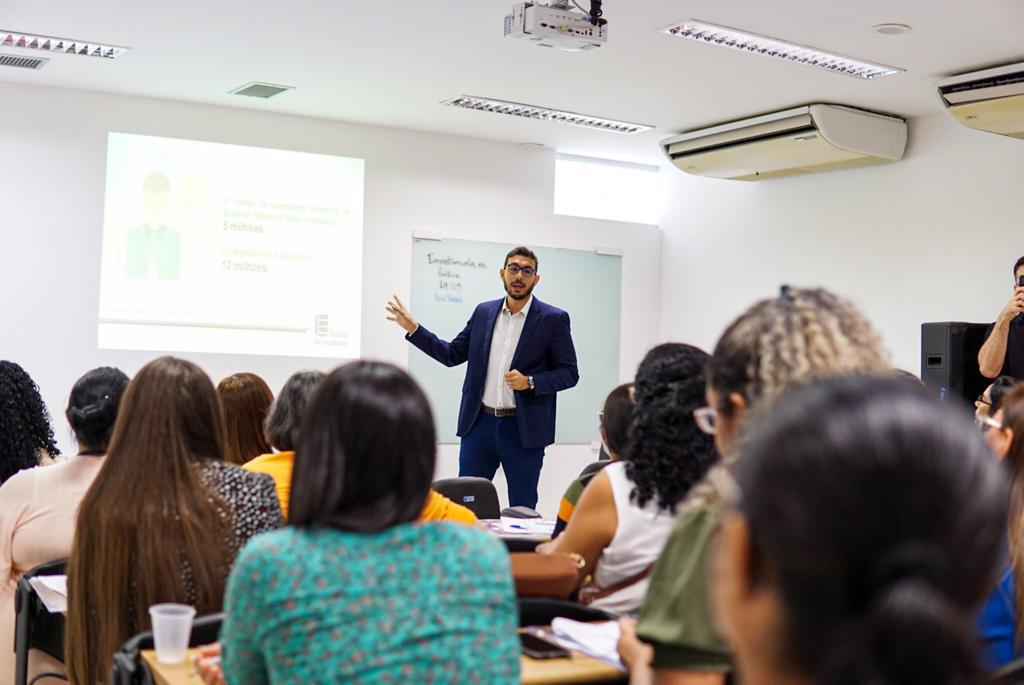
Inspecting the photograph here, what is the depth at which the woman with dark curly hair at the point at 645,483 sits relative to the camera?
227 cm

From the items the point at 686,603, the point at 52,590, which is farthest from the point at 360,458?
the point at 52,590

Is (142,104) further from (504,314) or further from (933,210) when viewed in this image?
(933,210)

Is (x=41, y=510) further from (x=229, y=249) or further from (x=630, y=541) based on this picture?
(x=229, y=249)

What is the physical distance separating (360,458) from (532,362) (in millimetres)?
4282

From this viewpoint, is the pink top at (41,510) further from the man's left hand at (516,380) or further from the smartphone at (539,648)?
the man's left hand at (516,380)

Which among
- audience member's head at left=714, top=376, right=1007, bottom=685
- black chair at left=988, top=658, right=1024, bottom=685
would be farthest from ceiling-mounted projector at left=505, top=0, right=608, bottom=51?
audience member's head at left=714, top=376, right=1007, bottom=685

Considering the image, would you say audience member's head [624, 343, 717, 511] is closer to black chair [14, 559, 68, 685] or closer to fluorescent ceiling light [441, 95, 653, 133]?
black chair [14, 559, 68, 685]

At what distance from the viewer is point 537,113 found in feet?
22.4

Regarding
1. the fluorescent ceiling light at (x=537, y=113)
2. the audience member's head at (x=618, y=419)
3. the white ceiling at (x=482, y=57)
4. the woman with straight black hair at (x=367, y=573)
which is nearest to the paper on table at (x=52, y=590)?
the woman with straight black hair at (x=367, y=573)

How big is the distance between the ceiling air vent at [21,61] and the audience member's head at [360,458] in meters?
5.08

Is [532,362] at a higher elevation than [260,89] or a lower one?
lower

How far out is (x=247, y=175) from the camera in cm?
696

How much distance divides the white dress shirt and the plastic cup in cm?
382

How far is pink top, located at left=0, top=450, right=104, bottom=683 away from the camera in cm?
286
